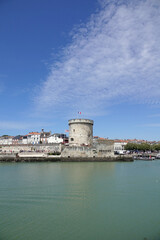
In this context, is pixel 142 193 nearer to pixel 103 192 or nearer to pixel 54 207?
pixel 103 192

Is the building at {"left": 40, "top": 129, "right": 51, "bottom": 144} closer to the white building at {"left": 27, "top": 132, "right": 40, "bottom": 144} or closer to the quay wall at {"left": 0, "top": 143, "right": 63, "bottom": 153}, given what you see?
the white building at {"left": 27, "top": 132, "right": 40, "bottom": 144}

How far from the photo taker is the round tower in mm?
31516

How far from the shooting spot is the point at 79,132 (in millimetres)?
31562

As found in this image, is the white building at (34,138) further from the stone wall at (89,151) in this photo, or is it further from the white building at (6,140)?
the stone wall at (89,151)

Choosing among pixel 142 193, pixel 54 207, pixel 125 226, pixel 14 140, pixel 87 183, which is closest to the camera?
pixel 125 226

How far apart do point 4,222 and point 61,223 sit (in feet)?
5.86

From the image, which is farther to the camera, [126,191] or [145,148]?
[145,148]

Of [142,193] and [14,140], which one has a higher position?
[14,140]

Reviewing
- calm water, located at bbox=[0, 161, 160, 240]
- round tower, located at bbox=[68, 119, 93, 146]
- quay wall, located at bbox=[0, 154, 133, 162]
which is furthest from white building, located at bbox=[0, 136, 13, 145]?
calm water, located at bbox=[0, 161, 160, 240]

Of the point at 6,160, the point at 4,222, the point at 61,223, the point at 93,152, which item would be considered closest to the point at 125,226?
the point at 61,223

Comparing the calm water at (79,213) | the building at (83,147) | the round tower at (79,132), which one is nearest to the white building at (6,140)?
the round tower at (79,132)

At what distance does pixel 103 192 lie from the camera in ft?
32.8

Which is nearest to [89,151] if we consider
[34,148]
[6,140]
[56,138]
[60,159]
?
[60,159]

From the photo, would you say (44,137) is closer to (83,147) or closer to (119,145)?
(83,147)
